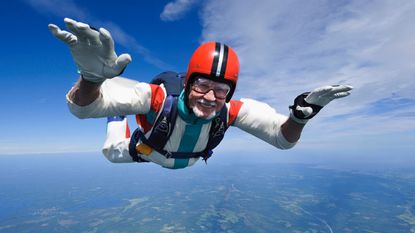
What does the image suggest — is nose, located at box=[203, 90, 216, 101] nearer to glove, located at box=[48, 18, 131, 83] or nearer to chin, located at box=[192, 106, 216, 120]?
chin, located at box=[192, 106, 216, 120]

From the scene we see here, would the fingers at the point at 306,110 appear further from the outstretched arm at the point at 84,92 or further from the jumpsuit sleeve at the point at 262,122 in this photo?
the outstretched arm at the point at 84,92

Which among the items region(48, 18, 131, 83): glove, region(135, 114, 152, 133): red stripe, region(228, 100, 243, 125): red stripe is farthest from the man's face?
region(48, 18, 131, 83): glove

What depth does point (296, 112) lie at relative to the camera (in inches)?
114

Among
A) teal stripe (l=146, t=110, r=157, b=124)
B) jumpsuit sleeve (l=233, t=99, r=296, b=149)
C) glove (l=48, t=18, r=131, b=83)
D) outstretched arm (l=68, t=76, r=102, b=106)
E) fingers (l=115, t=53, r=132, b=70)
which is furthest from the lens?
jumpsuit sleeve (l=233, t=99, r=296, b=149)

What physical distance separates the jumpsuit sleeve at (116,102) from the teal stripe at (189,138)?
0.58m

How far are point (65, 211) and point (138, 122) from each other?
142 m

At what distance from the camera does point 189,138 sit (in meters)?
3.20

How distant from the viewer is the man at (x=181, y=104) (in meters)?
1.88

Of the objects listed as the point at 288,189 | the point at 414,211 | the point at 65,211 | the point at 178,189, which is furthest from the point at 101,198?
the point at 414,211

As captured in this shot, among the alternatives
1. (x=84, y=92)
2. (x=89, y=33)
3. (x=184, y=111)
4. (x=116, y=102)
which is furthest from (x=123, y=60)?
(x=184, y=111)

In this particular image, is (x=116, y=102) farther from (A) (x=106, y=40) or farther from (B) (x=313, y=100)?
(B) (x=313, y=100)

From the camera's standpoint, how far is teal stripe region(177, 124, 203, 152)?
122 inches

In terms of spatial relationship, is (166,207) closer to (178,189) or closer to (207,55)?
(178,189)

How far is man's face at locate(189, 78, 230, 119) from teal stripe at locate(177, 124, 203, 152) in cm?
42
